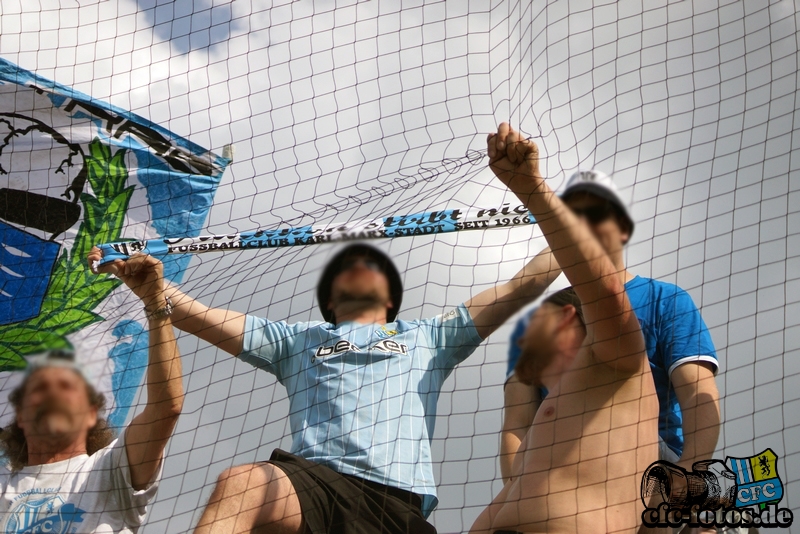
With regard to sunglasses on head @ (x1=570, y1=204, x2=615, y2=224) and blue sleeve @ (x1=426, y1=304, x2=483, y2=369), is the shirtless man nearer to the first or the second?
sunglasses on head @ (x1=570, y1=204, x2=615, y2=224)

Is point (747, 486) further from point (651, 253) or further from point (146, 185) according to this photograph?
point (146, 185)

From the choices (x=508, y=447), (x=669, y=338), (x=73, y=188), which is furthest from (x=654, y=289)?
(x=73, y=188)

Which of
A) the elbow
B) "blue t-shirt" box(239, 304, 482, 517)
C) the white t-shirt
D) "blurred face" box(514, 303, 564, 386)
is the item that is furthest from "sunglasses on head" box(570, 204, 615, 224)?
the white t-shirt

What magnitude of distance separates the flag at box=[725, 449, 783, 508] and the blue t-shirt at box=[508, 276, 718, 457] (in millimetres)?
220

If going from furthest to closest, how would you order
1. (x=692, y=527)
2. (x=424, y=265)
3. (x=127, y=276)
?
1. (x=424, y=265)
2. (x=127, y=276)
3. (x=692, y=527)

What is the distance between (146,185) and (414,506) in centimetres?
258

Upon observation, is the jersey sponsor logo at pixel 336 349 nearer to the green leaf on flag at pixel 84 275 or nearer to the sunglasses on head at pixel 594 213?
the sunglasses on head at pixel 594 213

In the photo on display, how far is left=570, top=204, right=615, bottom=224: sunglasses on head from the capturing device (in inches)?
64.5

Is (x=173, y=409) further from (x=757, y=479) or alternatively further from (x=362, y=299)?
(x=757, y=479)

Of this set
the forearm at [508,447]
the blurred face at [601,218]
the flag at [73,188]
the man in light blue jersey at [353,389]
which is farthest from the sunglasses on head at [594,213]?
the flag at [73,188]

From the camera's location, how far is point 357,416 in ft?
8.53

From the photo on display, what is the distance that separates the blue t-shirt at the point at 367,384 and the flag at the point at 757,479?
2.81 feet

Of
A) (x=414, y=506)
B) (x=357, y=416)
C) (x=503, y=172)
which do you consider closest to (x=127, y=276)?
(x=357, y=416)

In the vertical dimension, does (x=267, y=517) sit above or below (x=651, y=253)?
below
